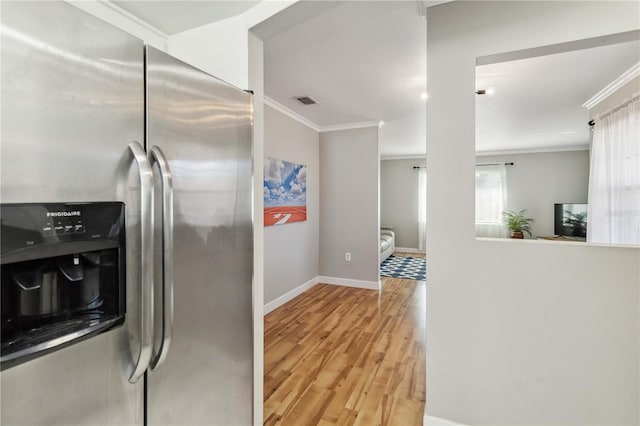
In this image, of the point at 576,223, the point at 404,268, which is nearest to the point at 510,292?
the point at 404,268

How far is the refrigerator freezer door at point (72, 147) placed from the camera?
2.07 ft

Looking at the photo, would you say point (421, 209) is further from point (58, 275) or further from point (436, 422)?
point (58, 275)

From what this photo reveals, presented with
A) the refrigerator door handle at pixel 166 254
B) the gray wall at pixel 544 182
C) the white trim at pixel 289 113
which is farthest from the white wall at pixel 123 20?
the gray wall at pixel 544 182

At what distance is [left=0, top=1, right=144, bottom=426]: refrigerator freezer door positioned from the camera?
0.63 m

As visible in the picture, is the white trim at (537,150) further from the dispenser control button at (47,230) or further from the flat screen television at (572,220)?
the dispenser control button at (47,230)

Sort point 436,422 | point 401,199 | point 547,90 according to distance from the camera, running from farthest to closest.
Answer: point 401,199 < point 547,90 < point 436,422

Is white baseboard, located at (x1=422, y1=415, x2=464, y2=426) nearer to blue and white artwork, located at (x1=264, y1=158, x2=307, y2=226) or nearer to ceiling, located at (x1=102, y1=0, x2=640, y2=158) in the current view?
ceiling, located at (x1=102, y1=0, x2=640, y2=158)

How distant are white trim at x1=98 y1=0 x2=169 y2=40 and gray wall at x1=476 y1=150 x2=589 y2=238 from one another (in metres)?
7.42

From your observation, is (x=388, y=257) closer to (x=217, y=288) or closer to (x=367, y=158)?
(x=367, y=158)

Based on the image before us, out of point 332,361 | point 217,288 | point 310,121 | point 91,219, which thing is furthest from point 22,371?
point 310,121

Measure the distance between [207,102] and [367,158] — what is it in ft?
11.7

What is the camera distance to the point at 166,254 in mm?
907

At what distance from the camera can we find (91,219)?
75cm

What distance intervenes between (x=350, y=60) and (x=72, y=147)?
221cm
